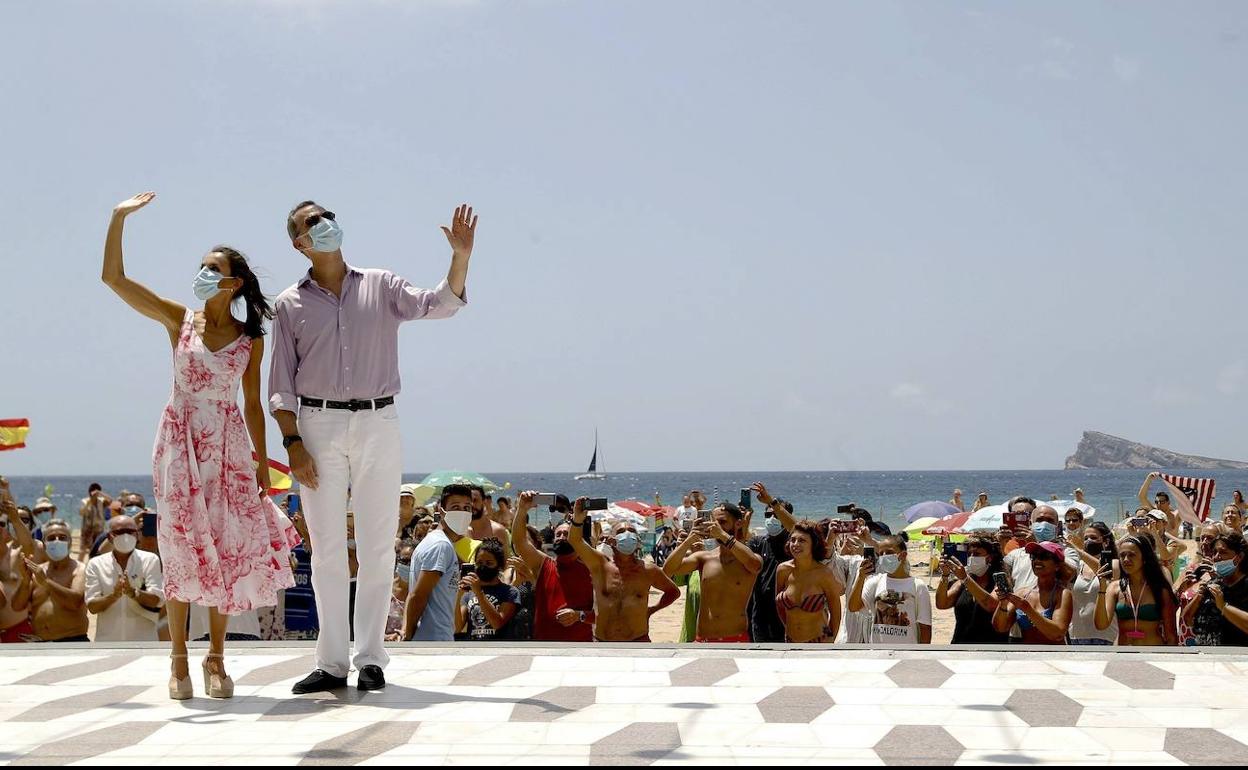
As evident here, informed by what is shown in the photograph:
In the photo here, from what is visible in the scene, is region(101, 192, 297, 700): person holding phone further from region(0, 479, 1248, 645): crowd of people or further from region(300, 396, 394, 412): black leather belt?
region(0, 479, 1248, 645): crowd of people

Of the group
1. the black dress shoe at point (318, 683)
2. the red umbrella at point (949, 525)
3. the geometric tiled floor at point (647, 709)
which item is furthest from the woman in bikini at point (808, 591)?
the red umbrella at point (949, 525)

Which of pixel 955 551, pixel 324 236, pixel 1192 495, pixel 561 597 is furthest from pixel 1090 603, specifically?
pixel 1192 495

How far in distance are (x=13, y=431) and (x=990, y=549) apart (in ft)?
48.9

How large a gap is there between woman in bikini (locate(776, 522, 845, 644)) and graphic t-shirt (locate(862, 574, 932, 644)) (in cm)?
26

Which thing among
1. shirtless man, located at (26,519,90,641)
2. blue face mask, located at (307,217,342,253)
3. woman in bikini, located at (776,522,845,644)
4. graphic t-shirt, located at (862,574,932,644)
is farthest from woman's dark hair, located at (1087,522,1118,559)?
shirtless man, located at (26,519,90,641)

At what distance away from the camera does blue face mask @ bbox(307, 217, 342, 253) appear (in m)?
4.85

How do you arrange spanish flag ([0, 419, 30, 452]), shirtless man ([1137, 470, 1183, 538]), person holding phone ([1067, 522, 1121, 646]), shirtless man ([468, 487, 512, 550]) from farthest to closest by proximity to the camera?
spanish flag ([0, 419, 30, 452]) → shirtless man ([1137, 470, 1183, 538]) → shirtless man ([468, 487, 512, 550]) → person holding phone ([1067, 522, 1121, 646])

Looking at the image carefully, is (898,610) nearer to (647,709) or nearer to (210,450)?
(647,709)

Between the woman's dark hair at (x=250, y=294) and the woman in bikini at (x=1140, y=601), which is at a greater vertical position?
the woman's dark hair at (x=250, y=294)

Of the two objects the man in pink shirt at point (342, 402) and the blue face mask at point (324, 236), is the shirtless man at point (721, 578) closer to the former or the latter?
the man in pink shirt at point (342, 402)

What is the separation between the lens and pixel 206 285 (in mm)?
4781

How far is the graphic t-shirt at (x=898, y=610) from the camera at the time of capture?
27.7 feet

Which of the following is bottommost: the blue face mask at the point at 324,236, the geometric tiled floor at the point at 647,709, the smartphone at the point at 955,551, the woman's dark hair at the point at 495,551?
the geometric tiled floor at the point at 647,709

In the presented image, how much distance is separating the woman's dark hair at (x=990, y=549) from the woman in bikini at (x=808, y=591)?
0.97 metres
